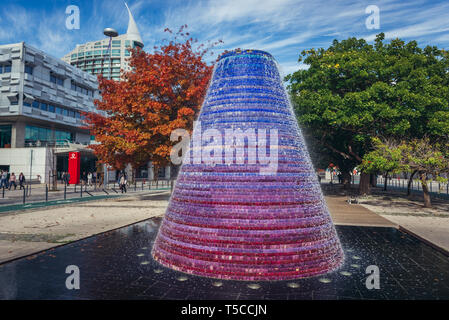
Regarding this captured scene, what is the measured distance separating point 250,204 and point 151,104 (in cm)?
1119

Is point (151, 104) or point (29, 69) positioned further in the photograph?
point (29, 69)

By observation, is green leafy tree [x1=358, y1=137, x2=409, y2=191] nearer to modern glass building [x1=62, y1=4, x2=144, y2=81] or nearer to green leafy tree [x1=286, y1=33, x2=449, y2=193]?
green leafy tree [x1=286, y1=33, x2=449, y2=193]

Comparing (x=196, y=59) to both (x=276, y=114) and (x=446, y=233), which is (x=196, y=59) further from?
(x=446, y=233)

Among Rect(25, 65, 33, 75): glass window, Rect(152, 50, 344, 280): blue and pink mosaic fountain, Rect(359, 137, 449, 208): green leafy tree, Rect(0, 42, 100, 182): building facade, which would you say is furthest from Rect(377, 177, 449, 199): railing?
Rect(25, 65, 33, 75): glass window

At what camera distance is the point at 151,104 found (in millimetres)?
14641

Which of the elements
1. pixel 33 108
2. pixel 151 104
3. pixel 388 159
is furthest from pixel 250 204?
pixel 33 108

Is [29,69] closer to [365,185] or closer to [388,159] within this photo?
[365,185]

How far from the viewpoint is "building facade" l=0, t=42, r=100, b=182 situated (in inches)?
1544

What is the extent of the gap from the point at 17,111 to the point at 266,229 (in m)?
45.6

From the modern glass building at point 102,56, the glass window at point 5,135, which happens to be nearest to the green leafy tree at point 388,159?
the glass window at point 5,135

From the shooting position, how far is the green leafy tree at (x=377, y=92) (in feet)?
55.3

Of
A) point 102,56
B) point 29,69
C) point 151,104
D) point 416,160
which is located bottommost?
point 416,160

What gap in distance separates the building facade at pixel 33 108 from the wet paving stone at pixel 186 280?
3471 centimetres

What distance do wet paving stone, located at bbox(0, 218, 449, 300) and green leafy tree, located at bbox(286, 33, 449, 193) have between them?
12164 millimetres
